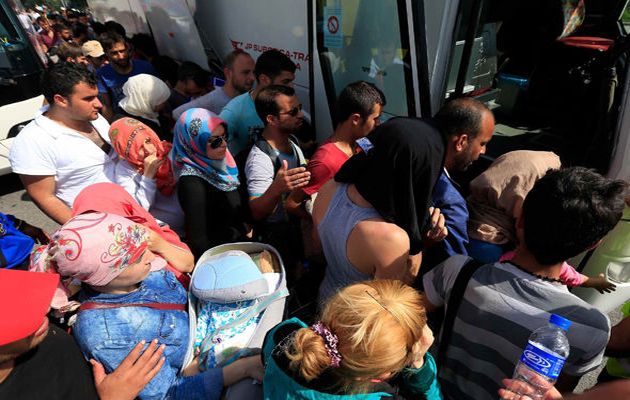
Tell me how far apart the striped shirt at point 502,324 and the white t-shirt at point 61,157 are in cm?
239

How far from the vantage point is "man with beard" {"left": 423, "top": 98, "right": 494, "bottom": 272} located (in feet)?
5.50

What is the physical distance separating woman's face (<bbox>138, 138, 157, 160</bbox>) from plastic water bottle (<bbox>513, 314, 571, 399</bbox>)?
2.28 meters

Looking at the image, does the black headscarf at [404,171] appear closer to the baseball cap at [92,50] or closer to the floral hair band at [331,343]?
the floral hair band at [331,343]

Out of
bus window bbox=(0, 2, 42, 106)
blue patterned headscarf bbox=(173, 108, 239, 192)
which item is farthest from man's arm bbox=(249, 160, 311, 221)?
bus window bbox=(0, 2, 42, 106)

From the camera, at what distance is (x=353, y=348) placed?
0.92 meters

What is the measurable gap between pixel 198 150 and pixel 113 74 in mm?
3490

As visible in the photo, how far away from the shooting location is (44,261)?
1304 mm

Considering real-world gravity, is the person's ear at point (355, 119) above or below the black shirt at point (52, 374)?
above

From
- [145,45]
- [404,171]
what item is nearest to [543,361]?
[404,171]

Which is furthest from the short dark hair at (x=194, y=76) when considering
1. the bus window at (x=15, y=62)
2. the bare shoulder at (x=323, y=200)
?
the bare shoulder at (x=323, y=200)

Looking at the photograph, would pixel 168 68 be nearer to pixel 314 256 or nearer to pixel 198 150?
pixel 198 150

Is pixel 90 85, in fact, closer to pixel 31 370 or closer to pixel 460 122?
pixel 31 370

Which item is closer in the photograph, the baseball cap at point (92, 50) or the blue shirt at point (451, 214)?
the blue shirt at point (451, 214)

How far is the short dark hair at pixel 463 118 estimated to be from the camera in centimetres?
177
